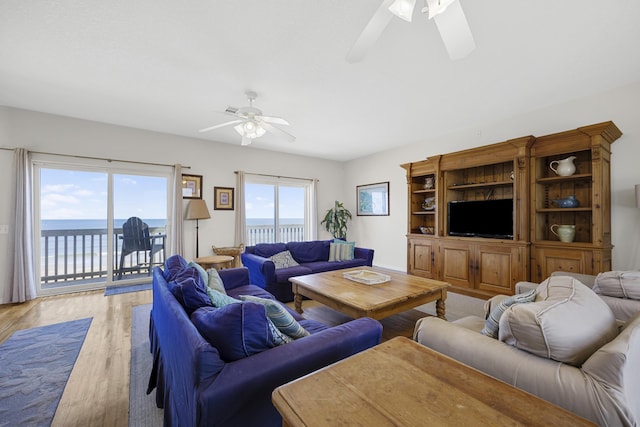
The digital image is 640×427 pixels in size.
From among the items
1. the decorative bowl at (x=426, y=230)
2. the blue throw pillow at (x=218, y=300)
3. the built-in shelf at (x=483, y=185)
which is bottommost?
the blue throw pillow at (x=218, y=300)

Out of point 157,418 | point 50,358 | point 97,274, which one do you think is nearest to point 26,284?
point 97,274

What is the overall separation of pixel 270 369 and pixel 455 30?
196cm

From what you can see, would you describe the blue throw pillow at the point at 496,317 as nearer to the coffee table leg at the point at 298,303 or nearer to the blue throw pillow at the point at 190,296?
the blue throw pillow at the point at 190,296

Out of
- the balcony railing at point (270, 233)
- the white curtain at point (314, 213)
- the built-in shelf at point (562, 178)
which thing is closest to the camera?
the built-in shelf at point (562, 178)

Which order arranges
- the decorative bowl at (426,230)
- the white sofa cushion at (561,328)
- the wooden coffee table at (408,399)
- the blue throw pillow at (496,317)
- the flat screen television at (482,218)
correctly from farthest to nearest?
the decorative bowl at (426,230)
the flat screen television at (482,218)
the blue throw pillow at (496,317)
the white sofa cushion at (561,328)
the wooden coffee table at (408,399)

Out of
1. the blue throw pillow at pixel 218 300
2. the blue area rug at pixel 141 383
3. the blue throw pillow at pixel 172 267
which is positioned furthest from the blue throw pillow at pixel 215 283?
the blue area rug at pixel 141 383

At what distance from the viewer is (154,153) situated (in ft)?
15.0

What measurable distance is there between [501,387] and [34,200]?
221 inches

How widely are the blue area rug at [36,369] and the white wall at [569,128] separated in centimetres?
516

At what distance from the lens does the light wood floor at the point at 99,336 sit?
5.46ft

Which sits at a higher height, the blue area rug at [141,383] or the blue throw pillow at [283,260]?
the blue throw pillow at [283,260]

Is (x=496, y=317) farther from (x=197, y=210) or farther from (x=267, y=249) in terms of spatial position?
(x=197, y=210)

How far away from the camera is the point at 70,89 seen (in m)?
3.04

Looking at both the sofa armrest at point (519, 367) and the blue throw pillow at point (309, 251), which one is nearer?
the sofa armrest at point (519, 367)
